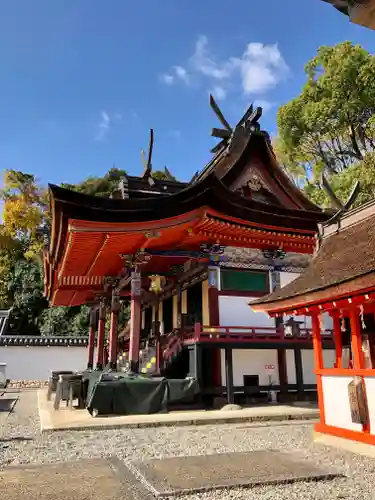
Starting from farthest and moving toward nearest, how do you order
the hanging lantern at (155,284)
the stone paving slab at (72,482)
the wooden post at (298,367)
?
the hanging lantern at (155,284) < the wooden post at (298,367) < the stone paving slab at (72,482)

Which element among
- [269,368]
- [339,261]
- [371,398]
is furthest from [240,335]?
[371,398]

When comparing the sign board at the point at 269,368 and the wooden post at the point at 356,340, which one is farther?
the sign board at the point at 269,368

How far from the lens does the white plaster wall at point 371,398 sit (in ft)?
22.1

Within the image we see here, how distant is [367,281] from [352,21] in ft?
15.1

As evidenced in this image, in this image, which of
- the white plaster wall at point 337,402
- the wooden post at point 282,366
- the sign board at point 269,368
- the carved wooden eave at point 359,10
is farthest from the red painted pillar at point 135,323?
the carved wooden eave at point 359,10

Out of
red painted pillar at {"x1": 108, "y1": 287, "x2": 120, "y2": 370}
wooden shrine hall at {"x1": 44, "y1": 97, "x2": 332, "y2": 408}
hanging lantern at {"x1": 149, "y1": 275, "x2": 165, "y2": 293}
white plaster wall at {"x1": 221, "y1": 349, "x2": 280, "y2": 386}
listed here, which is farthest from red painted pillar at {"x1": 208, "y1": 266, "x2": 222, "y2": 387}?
red painted pillar at {"x1": 108, "y1": 287, "x2": 120, "y2": 370}

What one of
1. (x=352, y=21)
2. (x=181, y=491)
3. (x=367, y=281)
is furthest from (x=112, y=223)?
(x=352, y=21)

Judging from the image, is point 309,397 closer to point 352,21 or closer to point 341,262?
point 341,262

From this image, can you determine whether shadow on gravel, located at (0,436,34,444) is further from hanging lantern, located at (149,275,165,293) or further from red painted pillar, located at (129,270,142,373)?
hanging lantern, located at (149,275,165,293)

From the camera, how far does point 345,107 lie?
25.8m

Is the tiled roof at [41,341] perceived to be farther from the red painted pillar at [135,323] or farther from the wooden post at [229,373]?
the wooden post at [229,373]

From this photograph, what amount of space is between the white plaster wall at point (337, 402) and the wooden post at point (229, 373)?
186 inches

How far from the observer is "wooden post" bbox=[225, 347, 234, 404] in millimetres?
12320

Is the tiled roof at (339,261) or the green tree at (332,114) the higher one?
the green tree at (332,114)
